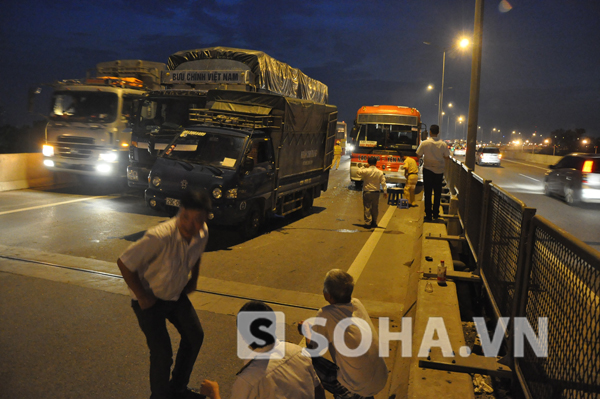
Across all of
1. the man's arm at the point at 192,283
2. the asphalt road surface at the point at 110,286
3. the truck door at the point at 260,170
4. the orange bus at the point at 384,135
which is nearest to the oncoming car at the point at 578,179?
the orange bus at the point at 384,135

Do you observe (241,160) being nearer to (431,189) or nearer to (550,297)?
(431,189)

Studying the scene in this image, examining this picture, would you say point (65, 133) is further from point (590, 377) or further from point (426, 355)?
point (590, 377)

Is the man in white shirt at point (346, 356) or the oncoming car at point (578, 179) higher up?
A: the oncoming car at point (578, 179)

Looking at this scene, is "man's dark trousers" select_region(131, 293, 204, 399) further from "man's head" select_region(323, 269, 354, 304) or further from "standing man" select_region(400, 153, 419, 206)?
"standing man" select_region(400, 153, 419, 206)

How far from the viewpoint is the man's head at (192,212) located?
11.3 feet

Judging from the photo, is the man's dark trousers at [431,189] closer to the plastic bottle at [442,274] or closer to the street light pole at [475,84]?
the street light pole at [475,84]

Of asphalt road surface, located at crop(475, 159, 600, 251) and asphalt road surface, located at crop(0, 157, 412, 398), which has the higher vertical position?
asphalt road surface, located at crop(475, 159, 600, 251)

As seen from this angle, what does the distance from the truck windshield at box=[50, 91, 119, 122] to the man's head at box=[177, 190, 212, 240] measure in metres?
13.1

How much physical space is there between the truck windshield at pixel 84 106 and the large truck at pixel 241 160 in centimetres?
507

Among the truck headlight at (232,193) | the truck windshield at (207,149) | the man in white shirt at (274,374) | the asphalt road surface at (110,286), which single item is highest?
the truck windshield at (207,149)

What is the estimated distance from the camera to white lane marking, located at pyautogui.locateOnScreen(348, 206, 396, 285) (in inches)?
324

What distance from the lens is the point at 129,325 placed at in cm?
547

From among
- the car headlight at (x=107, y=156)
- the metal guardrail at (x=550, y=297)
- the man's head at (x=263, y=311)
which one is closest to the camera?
the metal guardrail at (x=550, y=297)

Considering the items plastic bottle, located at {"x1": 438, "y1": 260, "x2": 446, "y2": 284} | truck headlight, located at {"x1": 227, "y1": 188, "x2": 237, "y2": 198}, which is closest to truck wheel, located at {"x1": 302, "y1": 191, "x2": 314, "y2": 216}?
truck headlight, located at {"x1": 227, "y1": 188, "x2": 237, "y2": 198}
